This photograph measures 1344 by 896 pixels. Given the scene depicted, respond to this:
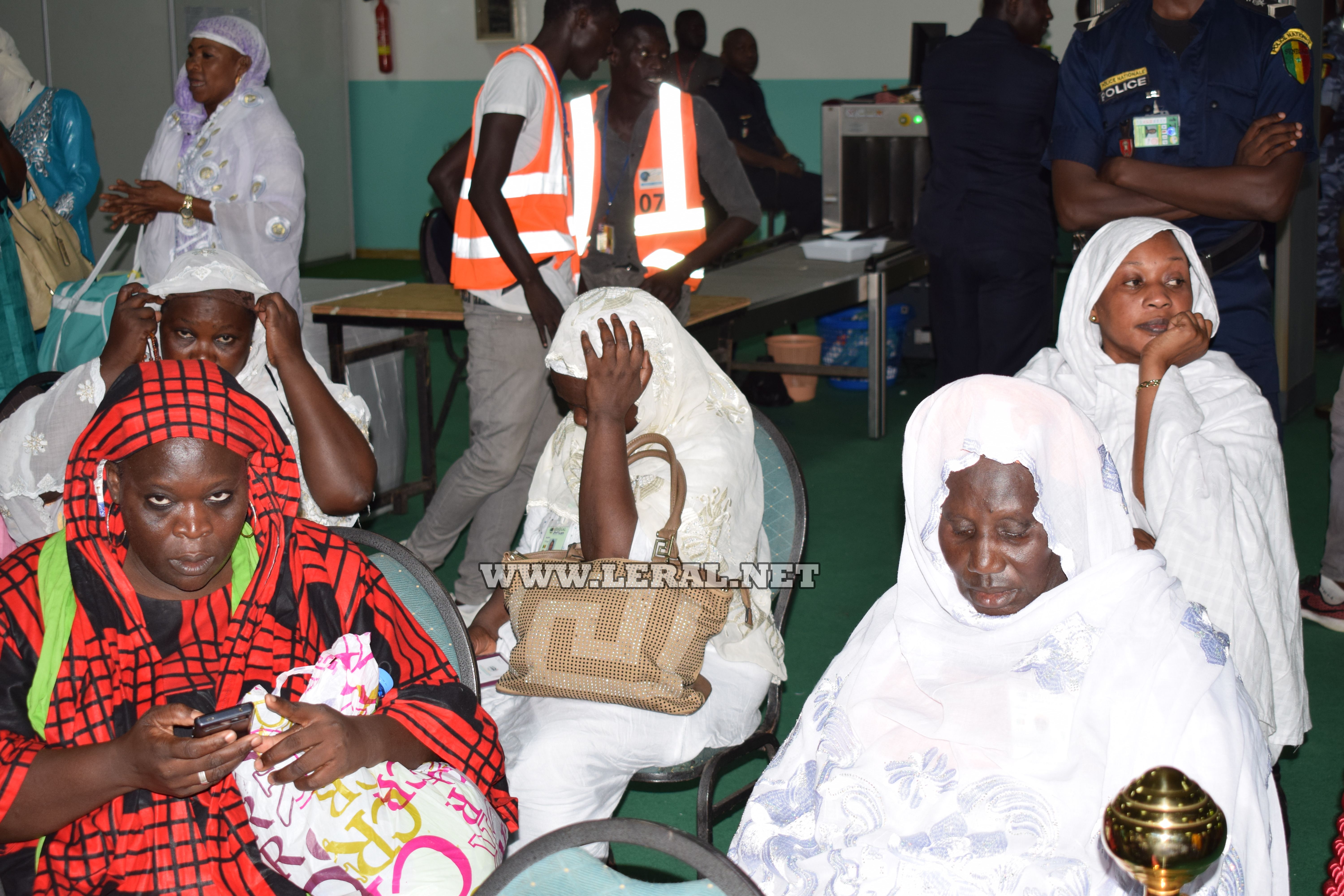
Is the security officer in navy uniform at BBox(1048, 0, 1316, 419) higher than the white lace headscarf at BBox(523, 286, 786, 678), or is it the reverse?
the security officer in navy uniform at BBox(1048, 0, 1316, 419)

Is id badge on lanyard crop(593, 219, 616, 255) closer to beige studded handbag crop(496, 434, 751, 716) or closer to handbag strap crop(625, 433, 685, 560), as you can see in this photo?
handbag strap crop(625, 433, 685, 560)

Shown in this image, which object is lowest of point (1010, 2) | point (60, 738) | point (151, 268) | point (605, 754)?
point (605, 754)

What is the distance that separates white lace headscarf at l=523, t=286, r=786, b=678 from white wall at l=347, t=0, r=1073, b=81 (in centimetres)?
824

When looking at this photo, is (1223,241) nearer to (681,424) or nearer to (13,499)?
(681,424)

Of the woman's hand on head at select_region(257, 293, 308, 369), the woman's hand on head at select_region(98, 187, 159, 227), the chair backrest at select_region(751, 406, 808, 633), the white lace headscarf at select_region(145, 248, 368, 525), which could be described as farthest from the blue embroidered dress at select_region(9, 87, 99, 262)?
the chair backrest at select_region(751, 406, 808, 633)

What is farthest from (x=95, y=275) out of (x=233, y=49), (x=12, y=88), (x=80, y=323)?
(x=12, y=88)

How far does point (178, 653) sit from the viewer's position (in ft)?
5.45

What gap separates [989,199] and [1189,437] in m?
2.79

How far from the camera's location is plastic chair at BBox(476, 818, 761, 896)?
120 centimetres

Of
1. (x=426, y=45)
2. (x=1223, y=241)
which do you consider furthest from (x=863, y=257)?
(x=426, y=45)

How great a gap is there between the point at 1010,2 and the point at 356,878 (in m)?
4.03

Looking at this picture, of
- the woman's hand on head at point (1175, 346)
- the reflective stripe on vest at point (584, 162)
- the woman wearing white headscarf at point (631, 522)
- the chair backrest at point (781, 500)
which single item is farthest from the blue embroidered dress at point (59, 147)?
the woman's hand on head at point (1175, 346)

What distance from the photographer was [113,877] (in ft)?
5.15

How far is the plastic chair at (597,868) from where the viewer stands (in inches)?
47.2
